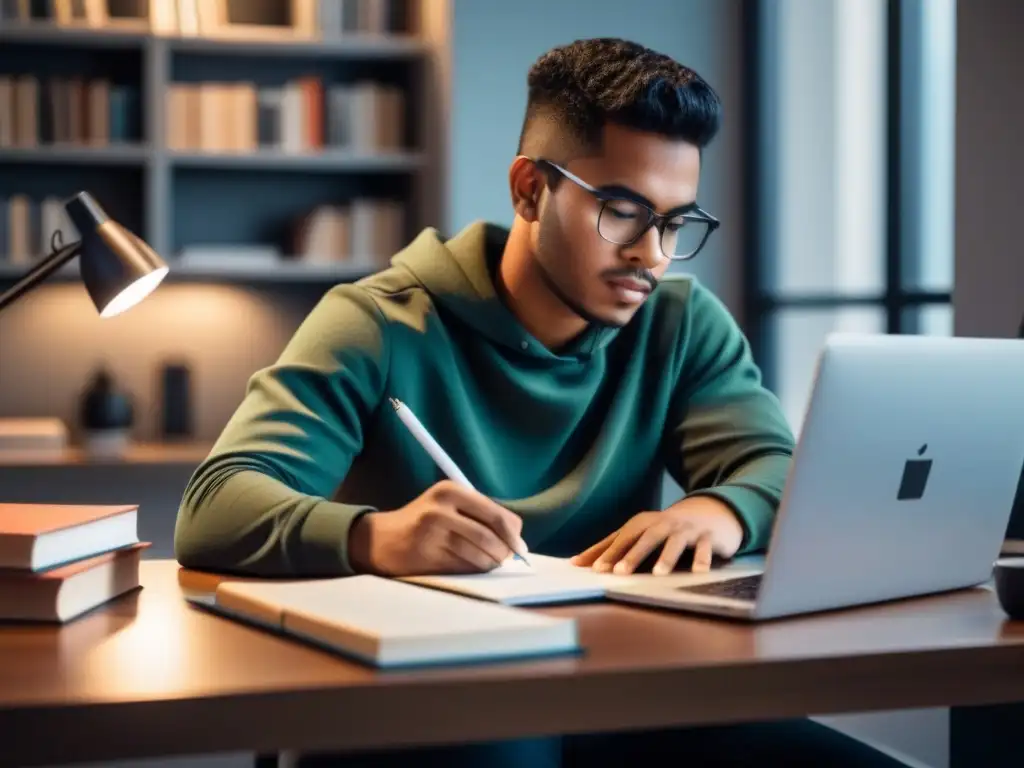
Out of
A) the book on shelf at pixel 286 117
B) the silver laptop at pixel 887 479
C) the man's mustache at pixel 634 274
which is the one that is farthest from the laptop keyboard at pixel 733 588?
the book on shelf at pixel 286 117

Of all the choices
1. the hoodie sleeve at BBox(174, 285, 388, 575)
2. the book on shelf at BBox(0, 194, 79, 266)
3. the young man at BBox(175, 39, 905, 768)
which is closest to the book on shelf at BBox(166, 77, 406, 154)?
the book on shelf at BBox(0, 194, 79, 266)

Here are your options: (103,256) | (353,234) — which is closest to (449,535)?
(103,256)

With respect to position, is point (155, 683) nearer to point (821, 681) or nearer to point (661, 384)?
point (821, 681)

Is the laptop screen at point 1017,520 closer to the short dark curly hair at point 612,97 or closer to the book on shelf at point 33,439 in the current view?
the short dark curly hair at point 612,97

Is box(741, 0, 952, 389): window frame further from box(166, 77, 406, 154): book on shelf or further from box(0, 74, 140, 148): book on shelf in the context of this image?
box(0, 74, 140, 148): book on shelf

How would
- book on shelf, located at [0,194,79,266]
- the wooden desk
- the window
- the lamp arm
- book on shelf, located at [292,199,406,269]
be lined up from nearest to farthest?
the wooden desk
the lamp arm
the window
book on shelf, located at [0,194,79,266]
book on shelf, located at [292,199,406,269]

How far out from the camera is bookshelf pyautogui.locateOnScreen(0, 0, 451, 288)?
402 cm

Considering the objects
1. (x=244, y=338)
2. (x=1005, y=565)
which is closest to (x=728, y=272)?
(x=244, y=338)

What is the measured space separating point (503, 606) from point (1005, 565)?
41cm

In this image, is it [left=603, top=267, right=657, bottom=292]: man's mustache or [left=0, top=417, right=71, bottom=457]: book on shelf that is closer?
[left=603, top=267, right=657, bottom=292]: man's mustache

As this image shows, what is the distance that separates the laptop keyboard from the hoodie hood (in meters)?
0.59

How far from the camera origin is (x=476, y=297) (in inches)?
69.9

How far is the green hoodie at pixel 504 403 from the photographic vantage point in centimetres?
161

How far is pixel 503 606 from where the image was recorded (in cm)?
110
